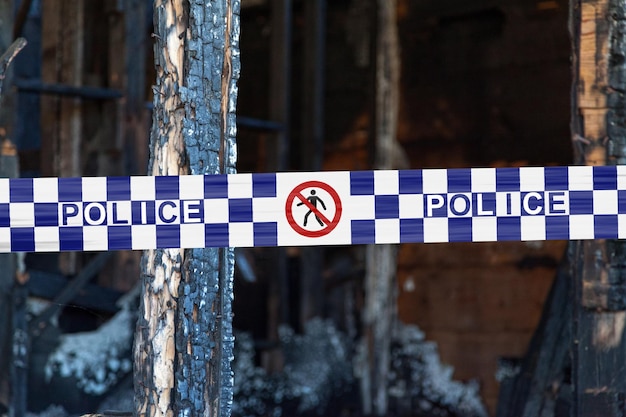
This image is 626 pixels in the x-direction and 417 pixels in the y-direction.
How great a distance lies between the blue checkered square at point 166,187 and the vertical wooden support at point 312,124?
4.35m

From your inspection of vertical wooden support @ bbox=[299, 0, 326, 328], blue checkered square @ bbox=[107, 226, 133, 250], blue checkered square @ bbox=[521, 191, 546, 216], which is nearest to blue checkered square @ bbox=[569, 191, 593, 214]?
blue checkered square @ bbox=[521, 191, 546, 216]

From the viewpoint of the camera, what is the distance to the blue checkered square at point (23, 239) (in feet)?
10.8

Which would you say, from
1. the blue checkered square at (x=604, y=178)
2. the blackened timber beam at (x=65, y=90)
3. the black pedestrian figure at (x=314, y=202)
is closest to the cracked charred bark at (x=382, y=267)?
the blackened timber beam at (x=65, y=90)

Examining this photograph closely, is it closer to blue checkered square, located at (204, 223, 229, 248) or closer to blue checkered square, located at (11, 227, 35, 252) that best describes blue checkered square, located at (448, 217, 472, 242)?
blue checkered square, located at (204, 223, 229, 248)

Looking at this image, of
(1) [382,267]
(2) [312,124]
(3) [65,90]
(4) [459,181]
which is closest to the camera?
(4) [459,181]

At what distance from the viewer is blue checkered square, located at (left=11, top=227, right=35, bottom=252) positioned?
3281 mm

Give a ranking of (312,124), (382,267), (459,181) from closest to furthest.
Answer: (459,181) → (382,267) → (312,124)

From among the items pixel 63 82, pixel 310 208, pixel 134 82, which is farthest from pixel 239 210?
pixel 63 82

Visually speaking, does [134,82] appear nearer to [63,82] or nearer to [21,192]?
[63,82]

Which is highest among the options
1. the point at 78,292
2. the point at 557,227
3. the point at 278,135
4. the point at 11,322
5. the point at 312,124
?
the point at 312,124

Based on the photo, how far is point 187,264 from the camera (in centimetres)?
330

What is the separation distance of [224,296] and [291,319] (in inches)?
179

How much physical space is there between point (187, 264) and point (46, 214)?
1.57 feet

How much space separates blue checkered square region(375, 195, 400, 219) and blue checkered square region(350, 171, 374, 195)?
4cm
